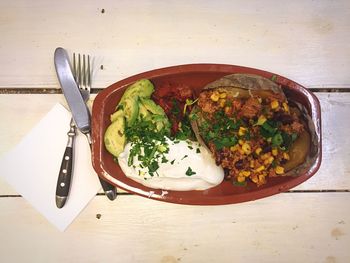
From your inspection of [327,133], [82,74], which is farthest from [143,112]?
[327,133]

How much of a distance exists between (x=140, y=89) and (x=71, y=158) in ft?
1.03

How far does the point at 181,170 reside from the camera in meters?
1.08

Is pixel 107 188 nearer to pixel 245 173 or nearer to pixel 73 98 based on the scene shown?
pixel 73 98

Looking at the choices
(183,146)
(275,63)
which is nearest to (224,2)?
(275,63)

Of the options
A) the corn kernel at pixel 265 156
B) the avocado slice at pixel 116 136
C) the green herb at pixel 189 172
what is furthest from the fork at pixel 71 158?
the corn kernel at pixel 265 156

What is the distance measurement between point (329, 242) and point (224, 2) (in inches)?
33.9

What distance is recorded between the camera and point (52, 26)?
1.25 m

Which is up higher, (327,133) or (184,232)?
(327,133)

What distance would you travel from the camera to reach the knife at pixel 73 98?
45.0 inches

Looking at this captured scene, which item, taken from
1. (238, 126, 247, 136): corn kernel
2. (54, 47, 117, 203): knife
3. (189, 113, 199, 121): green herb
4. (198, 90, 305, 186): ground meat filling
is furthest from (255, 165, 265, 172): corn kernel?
(54, 47, 117, 203): knife

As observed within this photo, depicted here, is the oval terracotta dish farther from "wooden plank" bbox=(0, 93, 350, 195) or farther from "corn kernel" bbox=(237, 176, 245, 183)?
"wooden plank" bbox=(0, 93, 350, 195)

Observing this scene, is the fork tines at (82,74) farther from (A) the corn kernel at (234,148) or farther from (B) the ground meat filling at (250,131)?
(A) the corn kernel at (234,148)

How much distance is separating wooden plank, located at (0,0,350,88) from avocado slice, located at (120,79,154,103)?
0.44ft

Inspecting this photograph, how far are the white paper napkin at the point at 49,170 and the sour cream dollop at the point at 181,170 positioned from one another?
0.17 metres
